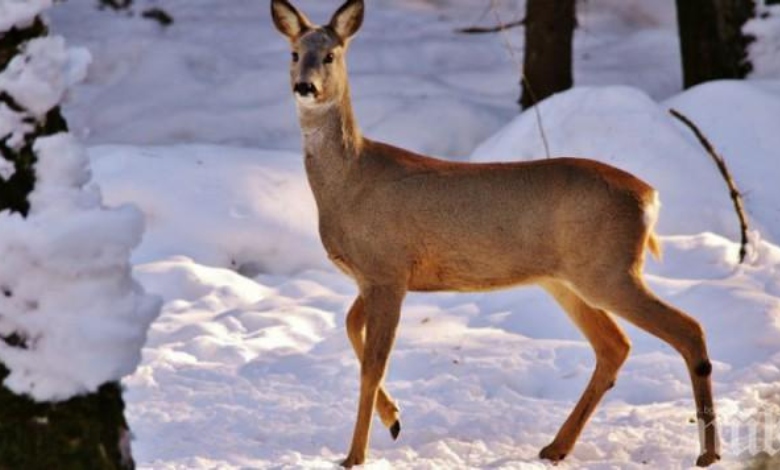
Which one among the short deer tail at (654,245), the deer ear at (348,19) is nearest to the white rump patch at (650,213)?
the short deer tail at (654,245)

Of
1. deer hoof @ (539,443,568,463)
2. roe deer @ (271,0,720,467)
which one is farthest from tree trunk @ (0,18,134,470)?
deer hoof @ (539,443,568,463)

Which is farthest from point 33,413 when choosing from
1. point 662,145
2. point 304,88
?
point 662,145

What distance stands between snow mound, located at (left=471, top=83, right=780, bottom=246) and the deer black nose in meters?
3.93

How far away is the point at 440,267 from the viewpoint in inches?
289

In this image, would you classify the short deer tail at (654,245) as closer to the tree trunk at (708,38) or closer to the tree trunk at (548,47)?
the tree trunk at (548,47)

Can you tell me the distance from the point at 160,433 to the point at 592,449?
1916mm

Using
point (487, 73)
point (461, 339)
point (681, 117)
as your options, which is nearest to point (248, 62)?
point (487, 73)

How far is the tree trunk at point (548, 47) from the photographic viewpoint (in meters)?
12.8

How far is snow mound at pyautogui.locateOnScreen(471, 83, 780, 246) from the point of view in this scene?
10.7m

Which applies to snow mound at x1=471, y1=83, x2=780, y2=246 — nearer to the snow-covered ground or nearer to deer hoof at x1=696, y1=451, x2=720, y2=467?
the snow-covered ground

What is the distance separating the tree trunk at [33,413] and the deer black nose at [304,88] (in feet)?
5.42

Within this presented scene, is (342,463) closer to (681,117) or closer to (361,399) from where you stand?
(361,399)

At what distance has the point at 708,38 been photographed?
12930 mm

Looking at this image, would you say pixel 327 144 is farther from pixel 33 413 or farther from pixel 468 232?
pixel 33 413
